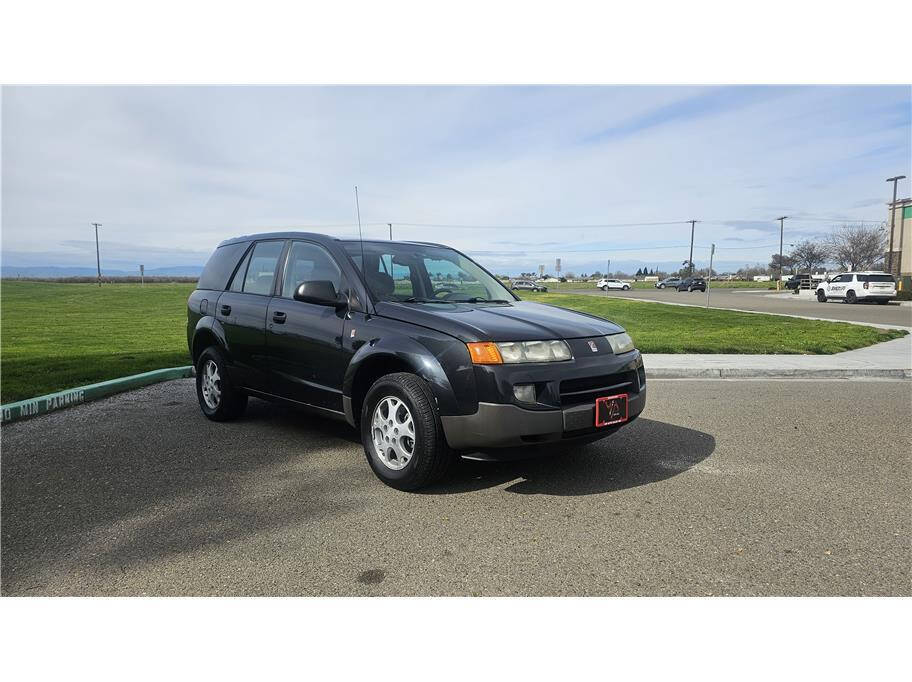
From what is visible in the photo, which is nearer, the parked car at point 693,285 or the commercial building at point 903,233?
the commercial building at point 903,233

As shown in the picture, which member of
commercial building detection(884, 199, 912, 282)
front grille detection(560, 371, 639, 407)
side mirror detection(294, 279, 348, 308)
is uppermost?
commercial building detection(884, 199, 912, 282)

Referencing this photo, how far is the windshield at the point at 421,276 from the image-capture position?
15.8 ft

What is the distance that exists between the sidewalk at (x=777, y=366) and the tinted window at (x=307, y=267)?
5601 mm

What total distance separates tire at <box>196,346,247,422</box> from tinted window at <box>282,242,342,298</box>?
1168 millimetres

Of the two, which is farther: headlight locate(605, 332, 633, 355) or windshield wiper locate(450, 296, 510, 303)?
windshield wiper locate(450, 296, 510, 303)

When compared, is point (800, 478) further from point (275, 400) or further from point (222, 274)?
point (222, 274)

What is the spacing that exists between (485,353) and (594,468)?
4.80 feet

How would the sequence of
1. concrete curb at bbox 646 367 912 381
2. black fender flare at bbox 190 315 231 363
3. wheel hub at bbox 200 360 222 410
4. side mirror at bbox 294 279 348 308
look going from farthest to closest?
1. concrete curb at bbox 646 367 912 381
2. wheel hub at bbox 200 360 222 410
3. black fender flare at bbox 190 315 231 363
4. side mirror at bbox 294 279 348 308

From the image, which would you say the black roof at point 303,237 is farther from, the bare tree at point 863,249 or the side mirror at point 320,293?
the bare tree at point 863,249

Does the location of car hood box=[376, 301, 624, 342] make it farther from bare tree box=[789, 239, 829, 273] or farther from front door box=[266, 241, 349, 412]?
bare tree box=[789, 239, 829, 273]

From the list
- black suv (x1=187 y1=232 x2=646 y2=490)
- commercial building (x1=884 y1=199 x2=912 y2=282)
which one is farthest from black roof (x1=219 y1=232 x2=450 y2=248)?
commercial building (x1=884 y1=199 x2=912 y2=282)

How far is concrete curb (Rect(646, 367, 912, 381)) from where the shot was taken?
30.0 feet

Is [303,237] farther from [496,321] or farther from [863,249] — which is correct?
[863,249]

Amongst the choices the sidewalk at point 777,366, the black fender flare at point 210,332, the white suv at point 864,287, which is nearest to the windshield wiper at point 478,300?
the black fender flare at point 210,332
